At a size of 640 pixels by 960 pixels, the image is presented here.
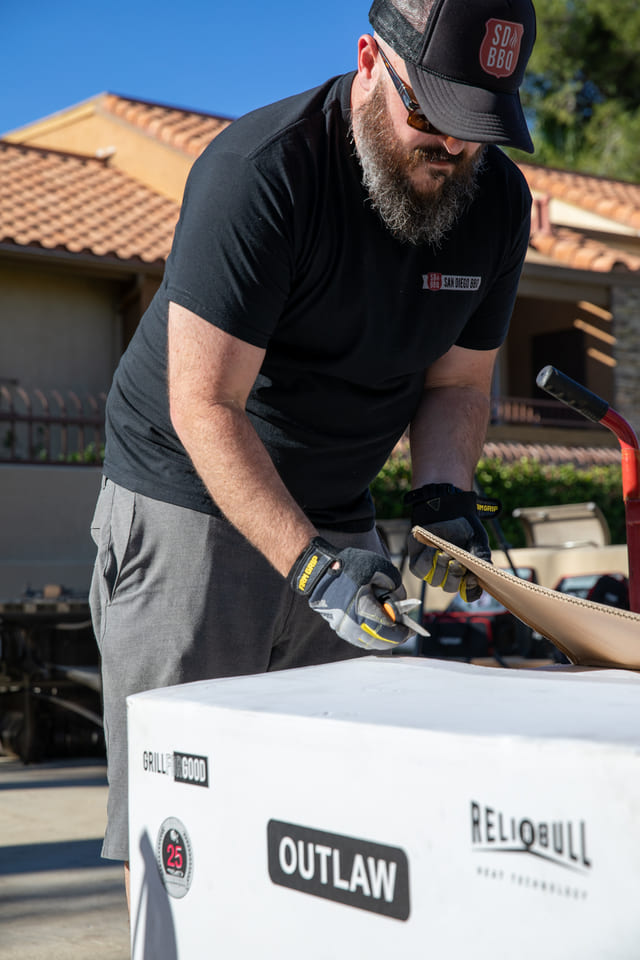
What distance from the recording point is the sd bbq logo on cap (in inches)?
63.6

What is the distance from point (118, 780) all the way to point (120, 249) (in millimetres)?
11018

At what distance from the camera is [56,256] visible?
38.3 feet

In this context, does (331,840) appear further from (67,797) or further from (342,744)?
Answer: (67,797)

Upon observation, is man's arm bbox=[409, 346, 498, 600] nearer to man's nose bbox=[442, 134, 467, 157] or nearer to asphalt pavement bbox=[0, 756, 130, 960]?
man's nose bbox=[442, 134, 467, 157]

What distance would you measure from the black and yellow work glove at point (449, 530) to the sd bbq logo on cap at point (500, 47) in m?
0.73

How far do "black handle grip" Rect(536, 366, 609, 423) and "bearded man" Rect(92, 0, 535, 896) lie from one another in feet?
0.65

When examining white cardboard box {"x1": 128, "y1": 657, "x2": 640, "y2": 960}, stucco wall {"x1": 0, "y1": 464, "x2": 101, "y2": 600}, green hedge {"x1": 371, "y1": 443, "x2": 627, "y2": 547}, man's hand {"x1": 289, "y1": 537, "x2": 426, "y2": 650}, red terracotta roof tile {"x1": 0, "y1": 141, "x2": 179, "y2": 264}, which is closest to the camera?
white cardboard box {"x1": 128, "y1": 657, "x2": 640, "y2": 960}

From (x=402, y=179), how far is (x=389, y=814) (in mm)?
1101

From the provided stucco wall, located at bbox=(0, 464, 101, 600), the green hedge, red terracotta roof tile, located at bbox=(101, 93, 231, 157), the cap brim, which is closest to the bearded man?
the cap brim

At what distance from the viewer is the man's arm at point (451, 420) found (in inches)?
84.5

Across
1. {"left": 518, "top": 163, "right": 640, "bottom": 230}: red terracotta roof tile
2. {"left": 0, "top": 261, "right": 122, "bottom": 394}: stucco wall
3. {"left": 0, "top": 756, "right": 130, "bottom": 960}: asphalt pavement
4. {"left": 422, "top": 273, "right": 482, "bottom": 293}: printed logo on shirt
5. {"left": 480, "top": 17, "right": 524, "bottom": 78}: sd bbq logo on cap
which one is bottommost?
{"left": 0, "top": 756, "right": 130, "bottom": 960}: asphalt pavement

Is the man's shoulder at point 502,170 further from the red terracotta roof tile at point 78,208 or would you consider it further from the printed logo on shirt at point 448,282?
the red terracotta roof tile at point 78,208

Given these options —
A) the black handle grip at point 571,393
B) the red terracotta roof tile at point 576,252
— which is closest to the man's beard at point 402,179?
the black handle grip at point 571,393

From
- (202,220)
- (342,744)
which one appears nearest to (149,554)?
(202,220)
